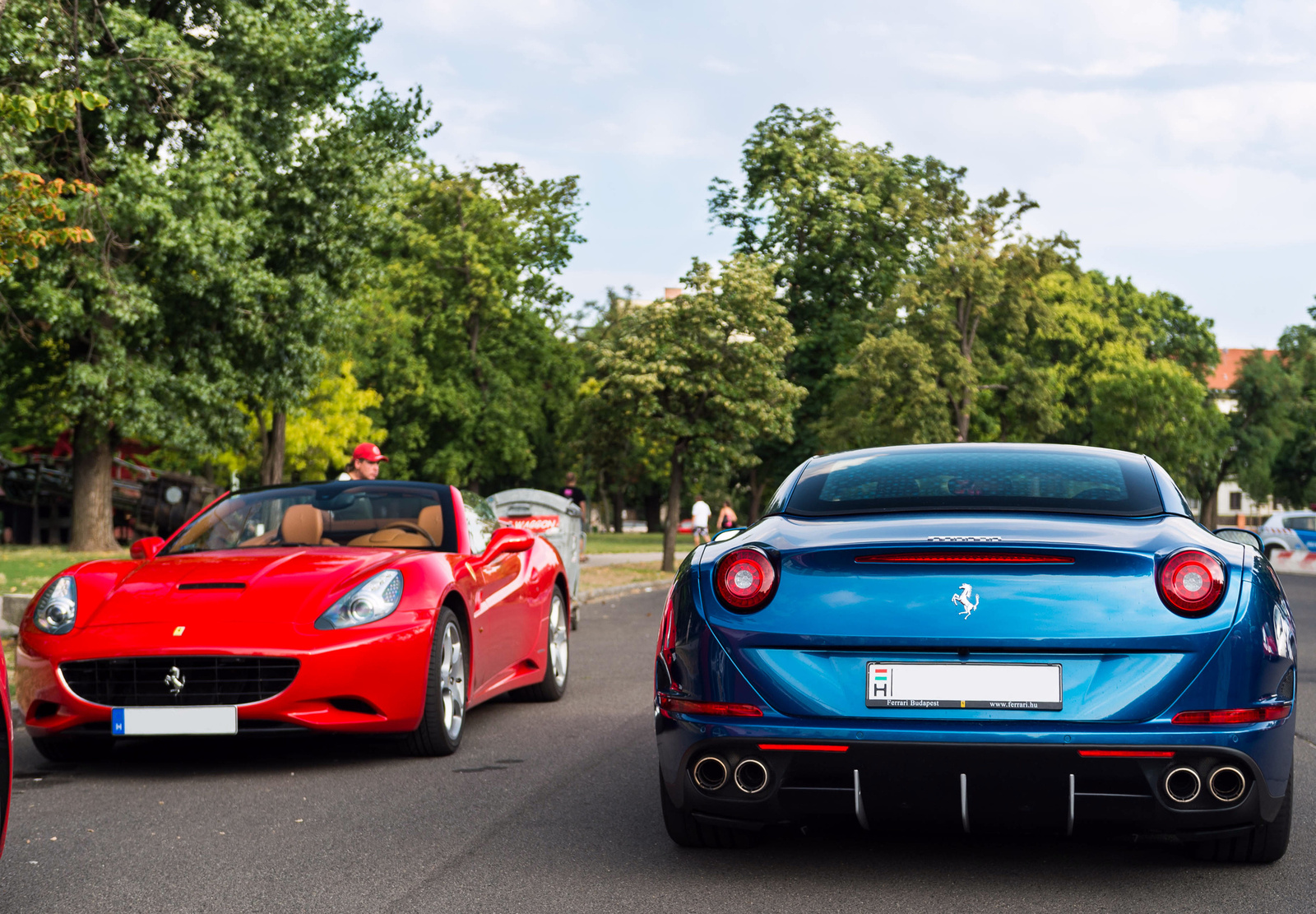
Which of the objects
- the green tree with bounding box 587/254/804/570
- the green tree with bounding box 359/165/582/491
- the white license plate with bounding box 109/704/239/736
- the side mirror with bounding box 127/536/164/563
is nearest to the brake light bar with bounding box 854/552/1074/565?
the white license plate with bounding box 109/704/239/736

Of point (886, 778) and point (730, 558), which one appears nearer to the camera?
point (886, 778)

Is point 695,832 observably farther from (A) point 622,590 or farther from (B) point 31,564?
(B) point 31,564

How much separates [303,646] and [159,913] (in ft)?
7.22

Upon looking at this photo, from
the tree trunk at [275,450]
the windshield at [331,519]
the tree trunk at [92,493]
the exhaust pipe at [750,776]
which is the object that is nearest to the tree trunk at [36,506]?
the tree trunk at [275,450]

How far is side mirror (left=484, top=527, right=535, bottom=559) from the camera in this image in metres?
7.95

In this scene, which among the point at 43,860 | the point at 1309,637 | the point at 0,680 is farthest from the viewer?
the point at 1309,637

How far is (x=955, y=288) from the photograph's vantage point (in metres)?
47.8

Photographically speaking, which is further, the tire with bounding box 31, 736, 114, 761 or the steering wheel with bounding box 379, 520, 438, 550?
the steering wheel with bounding box 379, 520, 438, 550

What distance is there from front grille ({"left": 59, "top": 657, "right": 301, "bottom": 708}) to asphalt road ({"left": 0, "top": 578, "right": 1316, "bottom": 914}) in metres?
0.38

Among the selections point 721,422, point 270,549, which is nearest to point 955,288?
point 721,422

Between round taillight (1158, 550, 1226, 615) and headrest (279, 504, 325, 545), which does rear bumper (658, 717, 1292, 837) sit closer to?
round taillight (1158, 550, 1226, 615)

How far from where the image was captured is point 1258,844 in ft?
14.8

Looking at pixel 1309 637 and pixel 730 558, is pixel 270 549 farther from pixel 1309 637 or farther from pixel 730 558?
pixel 1309 637

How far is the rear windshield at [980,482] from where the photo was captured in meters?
4.81
